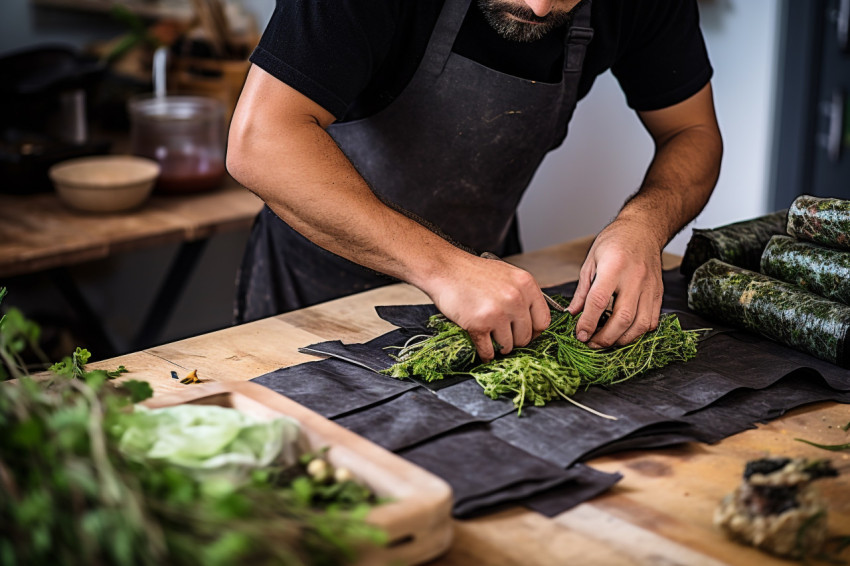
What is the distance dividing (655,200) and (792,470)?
3.65ft

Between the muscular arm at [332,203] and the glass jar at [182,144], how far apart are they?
186 centimetres

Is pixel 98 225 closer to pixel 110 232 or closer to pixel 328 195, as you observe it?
pixel 110 232

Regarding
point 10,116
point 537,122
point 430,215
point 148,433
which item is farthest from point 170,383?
point 10,116

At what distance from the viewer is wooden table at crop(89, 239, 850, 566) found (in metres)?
1.23

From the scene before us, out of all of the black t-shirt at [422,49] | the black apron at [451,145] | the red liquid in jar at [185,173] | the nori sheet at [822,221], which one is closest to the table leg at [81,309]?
the red liquid in jar at [185,173]

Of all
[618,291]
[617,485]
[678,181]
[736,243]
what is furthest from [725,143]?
[617,485]

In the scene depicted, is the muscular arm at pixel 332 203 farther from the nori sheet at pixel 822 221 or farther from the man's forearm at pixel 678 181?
the nori sheet at pixel 822 221

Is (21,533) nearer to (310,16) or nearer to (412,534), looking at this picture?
(412,534)

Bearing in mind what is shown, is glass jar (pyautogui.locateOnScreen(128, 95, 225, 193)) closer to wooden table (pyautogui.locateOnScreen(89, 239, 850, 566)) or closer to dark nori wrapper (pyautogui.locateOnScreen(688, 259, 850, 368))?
wooden table (pyautogui.locateOnScreen(89, 239, 850, 566))

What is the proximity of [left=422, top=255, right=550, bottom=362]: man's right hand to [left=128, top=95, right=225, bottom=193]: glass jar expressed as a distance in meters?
2.19

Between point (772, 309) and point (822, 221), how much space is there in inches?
8.6

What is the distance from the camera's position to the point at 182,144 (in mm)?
3682

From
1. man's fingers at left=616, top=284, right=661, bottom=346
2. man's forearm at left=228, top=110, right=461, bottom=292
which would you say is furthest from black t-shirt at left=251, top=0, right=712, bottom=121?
man's fingers at left=616, top=284, right=661, bottom=346

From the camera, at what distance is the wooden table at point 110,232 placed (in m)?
3.05
